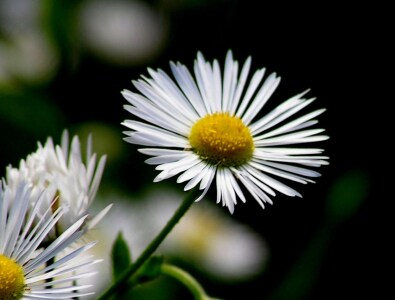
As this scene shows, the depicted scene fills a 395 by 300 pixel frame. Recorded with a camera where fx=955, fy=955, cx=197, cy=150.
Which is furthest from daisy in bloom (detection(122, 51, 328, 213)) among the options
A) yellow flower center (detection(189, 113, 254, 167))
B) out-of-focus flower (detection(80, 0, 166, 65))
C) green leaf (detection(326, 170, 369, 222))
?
out-of-focus flower (detection(80, 0, 166, 65))

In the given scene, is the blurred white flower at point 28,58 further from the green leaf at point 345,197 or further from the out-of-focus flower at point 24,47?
the green leaf at point 345,197

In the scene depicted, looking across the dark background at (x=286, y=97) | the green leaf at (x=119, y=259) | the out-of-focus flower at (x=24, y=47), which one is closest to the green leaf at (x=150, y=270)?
the green leaf at (x=119, y=259)

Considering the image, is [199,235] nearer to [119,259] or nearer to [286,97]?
[286,97]

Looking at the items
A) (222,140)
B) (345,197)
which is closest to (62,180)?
(222,140)

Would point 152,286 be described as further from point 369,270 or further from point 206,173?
point 206,173

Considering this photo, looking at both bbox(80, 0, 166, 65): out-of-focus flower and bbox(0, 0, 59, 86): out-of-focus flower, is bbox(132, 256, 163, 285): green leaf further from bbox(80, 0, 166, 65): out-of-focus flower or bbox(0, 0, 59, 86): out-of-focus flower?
bbox(80, 0, 166, 65): out-of-focus flower

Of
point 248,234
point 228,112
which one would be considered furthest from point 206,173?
point 248,234

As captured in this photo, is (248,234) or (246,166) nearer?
(246,166)
